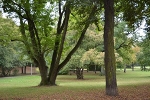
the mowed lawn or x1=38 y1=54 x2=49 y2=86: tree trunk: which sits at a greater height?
x1=38 y1=54 x2=49 y2=86: tree trunk

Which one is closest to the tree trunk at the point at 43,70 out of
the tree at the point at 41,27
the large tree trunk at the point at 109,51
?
the tree at the point at 41,27

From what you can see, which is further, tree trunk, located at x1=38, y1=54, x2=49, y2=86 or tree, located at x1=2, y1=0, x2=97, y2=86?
tree trunk, located at x1=38, y1=54, x2=49, y2=86

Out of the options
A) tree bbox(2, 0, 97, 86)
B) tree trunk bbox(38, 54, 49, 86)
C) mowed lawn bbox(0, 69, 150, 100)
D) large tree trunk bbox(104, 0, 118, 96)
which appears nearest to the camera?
mowed lawn bbox(0, 69, 150, 100)

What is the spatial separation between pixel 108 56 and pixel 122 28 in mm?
29713

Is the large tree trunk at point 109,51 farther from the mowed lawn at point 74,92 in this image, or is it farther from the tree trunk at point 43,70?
the tree trunk at point 43,70

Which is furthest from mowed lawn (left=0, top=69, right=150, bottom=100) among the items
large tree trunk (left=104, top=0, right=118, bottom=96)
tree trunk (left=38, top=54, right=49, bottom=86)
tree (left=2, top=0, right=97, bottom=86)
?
tree (left=2, top=0, right=97, bottom=86)

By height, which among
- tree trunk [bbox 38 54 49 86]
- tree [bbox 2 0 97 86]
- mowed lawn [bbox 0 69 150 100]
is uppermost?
tree [bbox 2 0 97 86]

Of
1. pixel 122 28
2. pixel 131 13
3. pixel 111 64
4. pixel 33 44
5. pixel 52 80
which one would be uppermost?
pixel 122 28

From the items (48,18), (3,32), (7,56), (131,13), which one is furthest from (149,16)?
(7,56)

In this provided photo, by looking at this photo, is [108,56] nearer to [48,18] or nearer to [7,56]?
[48,18]

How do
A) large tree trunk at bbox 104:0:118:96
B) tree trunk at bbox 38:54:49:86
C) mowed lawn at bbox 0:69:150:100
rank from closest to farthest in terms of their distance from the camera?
mowed lawn at bbox 0:69:150:100, large tree trunk at bbox 104:0:118:96, tree trunk at bbox 38:54:49:86

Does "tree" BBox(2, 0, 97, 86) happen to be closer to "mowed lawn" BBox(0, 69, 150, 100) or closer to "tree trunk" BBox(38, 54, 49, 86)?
"tree trunk" BBox(38, 54, 49, 86)

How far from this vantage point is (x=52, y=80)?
22.3 metres

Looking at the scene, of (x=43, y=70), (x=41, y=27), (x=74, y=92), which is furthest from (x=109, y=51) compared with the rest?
(x=43, y=70)
